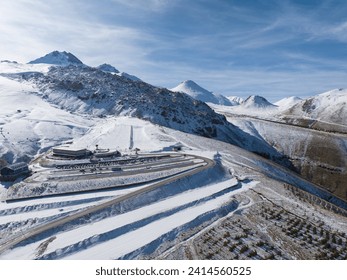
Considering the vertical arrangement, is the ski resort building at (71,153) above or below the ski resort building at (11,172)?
above

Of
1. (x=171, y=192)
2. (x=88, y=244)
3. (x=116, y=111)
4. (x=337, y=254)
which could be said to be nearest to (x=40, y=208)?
(x=88, y=244)

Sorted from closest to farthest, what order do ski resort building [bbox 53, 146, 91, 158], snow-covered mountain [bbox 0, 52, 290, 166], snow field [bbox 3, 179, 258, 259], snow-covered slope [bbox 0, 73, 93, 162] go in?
snow field [bbox 3, 179, 258, 259]
ski resort building [bbox 53, 146, 91, 158]
snow-covered slope [bbox 0, 73, 93, 162]
snow-covered mountain [bbox 0, 52, 290, 166]

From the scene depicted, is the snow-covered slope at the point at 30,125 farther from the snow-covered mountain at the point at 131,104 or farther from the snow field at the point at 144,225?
the snow field at the point at 144,225

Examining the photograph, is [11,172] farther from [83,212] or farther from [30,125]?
[30,125]

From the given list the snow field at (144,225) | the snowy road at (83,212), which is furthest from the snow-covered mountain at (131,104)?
the snow field at (144,225)

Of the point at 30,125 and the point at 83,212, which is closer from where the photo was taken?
the point at 83,212

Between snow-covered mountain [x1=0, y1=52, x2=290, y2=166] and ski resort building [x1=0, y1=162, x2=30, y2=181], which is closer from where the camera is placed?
ski resort building [x1=0, y1=162, x2=30, y2=181]

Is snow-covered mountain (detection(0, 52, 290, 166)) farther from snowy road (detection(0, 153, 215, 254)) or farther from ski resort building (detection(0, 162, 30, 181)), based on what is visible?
snowy road (detection(0, 153, 215, 254))

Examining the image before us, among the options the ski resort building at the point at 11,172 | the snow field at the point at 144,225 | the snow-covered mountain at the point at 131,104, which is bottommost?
the snow field at the point at 144,225

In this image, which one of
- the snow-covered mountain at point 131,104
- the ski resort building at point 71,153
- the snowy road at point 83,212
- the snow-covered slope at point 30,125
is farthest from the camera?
the snow-covered mountain at point 131,104

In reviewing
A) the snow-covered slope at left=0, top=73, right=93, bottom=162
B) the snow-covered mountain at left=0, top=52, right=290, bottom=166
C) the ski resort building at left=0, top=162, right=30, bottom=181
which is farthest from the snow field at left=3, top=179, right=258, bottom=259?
the snow-covered mountain at left=0, top=52, right=290, bottom=166

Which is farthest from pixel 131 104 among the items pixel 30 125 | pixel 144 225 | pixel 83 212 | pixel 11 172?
pixel 144 225
